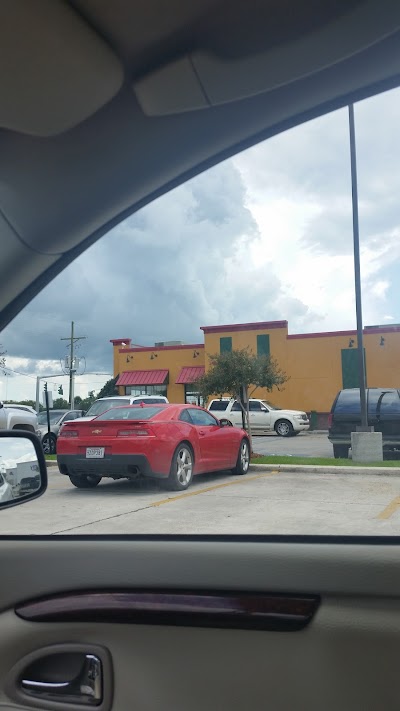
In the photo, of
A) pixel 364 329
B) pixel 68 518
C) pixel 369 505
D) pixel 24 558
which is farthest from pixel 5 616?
pixel 364 329

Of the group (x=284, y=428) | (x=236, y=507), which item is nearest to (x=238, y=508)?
(x=236, y=507)

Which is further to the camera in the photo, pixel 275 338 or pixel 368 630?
pixel 275 338

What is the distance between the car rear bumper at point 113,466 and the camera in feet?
7.74

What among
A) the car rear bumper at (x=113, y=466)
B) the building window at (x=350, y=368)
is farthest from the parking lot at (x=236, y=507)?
the building window at (x=350, y=368)

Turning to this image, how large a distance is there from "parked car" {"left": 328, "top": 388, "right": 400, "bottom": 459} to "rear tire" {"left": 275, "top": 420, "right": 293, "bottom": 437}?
0.61 feet

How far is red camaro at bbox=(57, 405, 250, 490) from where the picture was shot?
92.7 inches

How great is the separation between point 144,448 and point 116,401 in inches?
9.1

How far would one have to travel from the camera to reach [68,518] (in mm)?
2014

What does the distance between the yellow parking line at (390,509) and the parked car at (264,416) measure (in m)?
0.38

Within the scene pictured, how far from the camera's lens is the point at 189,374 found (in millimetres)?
2164

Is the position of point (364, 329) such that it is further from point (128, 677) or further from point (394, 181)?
point (128, 677)

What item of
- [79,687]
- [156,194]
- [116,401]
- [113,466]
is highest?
[156,194]

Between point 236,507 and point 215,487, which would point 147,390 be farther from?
point 236,507

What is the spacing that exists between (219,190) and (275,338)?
1.59 feet
